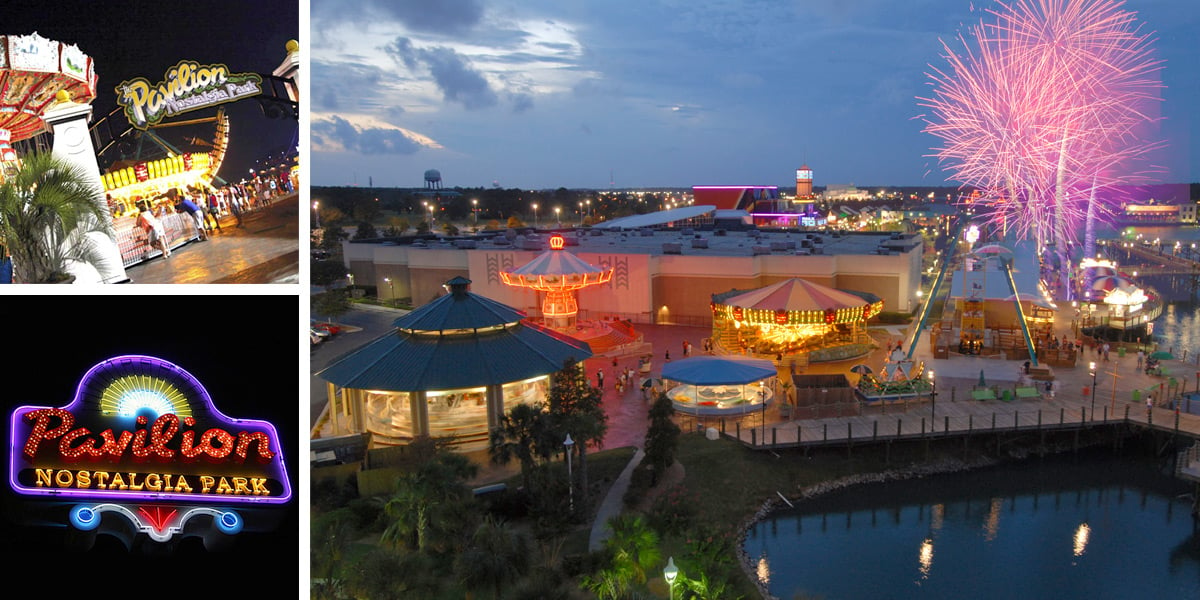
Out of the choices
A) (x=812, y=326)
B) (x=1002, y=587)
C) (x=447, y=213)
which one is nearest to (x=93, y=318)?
(x=1002, y=587)

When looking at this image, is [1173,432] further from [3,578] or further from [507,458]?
[3,578]

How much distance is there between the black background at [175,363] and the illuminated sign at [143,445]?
0.15 m

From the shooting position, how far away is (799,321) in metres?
26.2

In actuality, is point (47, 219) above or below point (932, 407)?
above

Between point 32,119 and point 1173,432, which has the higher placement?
point 32,119

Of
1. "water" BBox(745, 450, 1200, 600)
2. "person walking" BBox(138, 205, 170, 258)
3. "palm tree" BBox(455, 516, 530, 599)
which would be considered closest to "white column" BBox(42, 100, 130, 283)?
"person walking" BBox(138, 205, 170, 258)

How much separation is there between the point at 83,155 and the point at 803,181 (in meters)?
126

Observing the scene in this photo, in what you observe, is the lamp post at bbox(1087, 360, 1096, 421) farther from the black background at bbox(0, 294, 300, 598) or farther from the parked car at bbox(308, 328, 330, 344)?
the parked car at bbox(308, 328, 330, 344)

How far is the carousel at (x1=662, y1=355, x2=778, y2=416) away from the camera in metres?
20.6

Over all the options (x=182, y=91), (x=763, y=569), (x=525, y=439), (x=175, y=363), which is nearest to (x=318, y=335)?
(x=525, y=439)

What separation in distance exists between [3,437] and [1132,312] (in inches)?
1506

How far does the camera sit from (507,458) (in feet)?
51.5

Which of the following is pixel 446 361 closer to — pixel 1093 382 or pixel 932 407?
pixel 932 407

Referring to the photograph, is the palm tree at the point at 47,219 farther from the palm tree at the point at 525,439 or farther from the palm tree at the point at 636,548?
the palm tree at the point at 525,439
